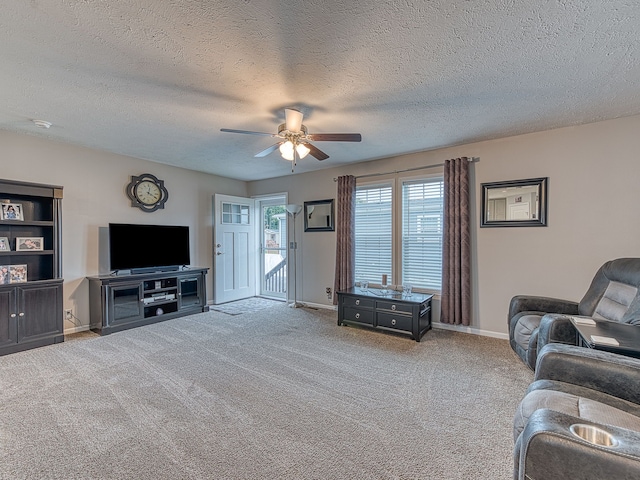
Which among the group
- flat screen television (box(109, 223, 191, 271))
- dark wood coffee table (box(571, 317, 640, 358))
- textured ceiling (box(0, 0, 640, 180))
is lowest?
dark wood coffee table (box(571, 317, 640, 358))

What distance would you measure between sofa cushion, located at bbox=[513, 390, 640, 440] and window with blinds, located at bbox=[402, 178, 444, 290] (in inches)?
110

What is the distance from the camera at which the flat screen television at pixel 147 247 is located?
4270 millimetres

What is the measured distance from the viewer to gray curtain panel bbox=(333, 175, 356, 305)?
490 centimetres

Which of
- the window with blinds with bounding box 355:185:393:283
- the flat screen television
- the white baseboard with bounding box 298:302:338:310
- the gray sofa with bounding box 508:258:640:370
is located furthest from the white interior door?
the gray sofa with bounding box 508:258:640:370

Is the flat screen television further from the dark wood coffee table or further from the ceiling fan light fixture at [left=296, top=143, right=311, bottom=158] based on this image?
the dark wood coffee table

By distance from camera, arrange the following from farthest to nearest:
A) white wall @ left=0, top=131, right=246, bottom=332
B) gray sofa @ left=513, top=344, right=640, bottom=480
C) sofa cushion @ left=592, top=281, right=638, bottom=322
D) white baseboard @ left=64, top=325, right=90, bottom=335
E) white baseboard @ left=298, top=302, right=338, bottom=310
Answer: white baseboard @ left=298, top=302, right=338, bottom=310, white baseboard @ left=64, top=325, right=90, bottom=335, white wall @ left=0, top=131, right=246, bottom=332, sofa cushion @ left=592, top=281, right=638, bottom=322, gray sofa @ left=513, top=344, right=640, bottom=480

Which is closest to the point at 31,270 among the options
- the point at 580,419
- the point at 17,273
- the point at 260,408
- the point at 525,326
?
the point at 17,273

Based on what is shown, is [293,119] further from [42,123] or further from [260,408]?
[42,123]

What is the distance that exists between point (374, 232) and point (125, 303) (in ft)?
12.4

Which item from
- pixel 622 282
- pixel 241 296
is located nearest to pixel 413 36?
pixel 622 282

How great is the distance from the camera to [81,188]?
4.16 metres

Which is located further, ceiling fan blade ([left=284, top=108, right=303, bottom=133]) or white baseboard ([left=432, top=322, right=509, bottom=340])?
white baseboard ([left=432, top=322, right=509, bottom=340])

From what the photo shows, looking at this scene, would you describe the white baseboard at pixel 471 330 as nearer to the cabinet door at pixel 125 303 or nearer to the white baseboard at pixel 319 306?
the white baseboard at pixel 319 306

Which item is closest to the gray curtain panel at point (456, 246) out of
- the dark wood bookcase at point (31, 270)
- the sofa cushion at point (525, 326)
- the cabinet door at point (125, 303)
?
the sofa cushion at point (525, 326)
